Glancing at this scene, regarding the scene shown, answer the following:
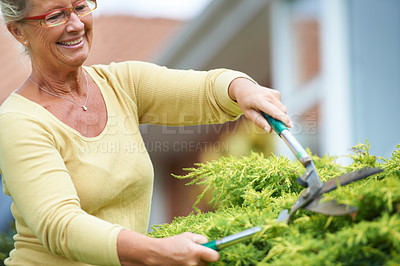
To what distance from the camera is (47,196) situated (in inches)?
57.6

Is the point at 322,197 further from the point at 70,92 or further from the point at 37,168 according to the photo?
the point at 70,92

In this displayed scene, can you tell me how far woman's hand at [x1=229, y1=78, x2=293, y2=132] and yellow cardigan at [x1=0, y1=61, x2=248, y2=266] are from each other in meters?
0.08

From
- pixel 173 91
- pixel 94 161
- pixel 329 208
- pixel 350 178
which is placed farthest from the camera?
pixel 173 91

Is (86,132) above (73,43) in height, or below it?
below

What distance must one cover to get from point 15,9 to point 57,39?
6.3 inches

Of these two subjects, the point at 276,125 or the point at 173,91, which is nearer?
the point at 276,125

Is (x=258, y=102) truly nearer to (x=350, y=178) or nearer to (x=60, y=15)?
(x=350, y=178)

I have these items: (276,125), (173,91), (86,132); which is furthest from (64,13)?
(276,125)

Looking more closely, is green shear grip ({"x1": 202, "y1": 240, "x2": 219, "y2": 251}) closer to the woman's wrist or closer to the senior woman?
the senior woman

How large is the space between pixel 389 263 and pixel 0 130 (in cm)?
116

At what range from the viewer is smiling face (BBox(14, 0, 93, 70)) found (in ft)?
5.58

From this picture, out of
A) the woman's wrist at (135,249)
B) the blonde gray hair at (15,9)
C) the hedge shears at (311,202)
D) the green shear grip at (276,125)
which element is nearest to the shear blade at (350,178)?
the hedge shears at (311,202)

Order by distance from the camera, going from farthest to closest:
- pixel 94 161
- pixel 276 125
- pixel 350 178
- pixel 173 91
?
pixel 173 91, pixel 94 161, pixel 276 125, pixel 350 178

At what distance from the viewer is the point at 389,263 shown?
1110 mm
